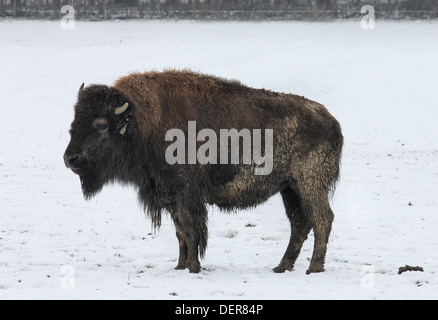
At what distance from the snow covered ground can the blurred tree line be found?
390 inches

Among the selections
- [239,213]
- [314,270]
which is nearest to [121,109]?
[314,270]

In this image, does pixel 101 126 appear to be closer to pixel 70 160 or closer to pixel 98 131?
pixel 98 131

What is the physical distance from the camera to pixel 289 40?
44531 millimetres

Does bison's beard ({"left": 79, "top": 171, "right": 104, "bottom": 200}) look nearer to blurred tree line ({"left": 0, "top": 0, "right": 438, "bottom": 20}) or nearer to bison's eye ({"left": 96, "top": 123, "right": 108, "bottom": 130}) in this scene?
bison's eye ({"left": 96, "top": 123, "right": 108, "bottom": 130})

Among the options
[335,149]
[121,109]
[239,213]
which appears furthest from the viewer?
[239,213]

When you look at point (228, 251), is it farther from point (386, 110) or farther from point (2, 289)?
point (386, 110)

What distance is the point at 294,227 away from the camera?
8.35m

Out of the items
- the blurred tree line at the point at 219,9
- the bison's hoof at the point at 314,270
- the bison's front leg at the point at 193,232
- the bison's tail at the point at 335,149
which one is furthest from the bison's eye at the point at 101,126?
the blurred tree line at the point at 219,9

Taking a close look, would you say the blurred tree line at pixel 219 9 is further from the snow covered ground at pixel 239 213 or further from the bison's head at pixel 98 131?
the bison's head at pixel 98 131

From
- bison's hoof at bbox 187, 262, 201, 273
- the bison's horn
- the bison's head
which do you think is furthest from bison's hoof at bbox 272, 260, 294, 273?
the bison's horn

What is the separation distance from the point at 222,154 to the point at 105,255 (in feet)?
7.26

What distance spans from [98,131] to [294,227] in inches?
109

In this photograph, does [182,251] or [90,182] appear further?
[182,251]
